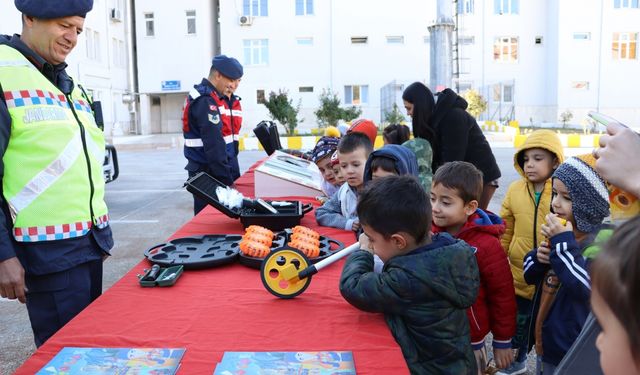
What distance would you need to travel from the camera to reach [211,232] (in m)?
2.85

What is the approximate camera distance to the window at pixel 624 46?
2884cm

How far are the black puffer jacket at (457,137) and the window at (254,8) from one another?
27050 mm

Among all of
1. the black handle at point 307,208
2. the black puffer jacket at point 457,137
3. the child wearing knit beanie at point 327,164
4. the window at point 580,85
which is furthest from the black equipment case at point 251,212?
the window at point 580,85

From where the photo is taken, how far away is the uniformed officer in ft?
14.3

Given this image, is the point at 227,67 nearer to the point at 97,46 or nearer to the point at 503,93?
the point at 97,46

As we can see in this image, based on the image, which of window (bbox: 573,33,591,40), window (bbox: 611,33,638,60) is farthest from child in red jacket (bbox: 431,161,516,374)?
window (bbox: 611,33,638,60)

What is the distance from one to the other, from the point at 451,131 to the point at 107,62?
2644 centimetres

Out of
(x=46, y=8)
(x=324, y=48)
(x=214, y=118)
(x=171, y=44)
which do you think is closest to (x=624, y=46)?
(x=324, y=48)

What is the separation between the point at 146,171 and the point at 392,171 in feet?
36.8

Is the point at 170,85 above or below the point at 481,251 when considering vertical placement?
above

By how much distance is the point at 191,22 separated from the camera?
29.9 metres

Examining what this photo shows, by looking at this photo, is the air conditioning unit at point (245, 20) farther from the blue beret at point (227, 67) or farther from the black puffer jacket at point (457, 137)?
the black puffer jacket at point (457, 137)

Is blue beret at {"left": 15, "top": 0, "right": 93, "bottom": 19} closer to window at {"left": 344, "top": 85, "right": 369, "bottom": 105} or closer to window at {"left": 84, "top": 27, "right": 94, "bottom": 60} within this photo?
window at {"left": 84, "top": 27, "right": 94, "bottom": 60}

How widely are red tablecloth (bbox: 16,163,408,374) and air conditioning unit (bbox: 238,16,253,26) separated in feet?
93.4
